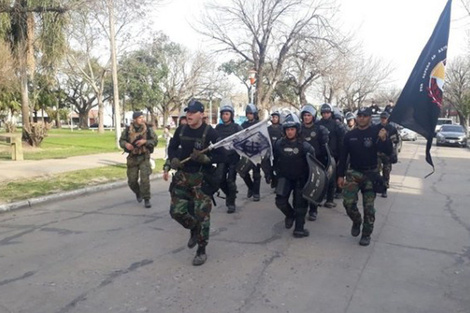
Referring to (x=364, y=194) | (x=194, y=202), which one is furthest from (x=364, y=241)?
(x=194, y=202)

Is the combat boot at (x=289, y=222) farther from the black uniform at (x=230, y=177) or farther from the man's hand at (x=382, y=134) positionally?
the man's hand at (x=382, y=134)

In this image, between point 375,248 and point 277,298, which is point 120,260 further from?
point 375,248

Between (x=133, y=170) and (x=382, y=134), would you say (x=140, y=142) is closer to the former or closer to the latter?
(x=133, y=170)

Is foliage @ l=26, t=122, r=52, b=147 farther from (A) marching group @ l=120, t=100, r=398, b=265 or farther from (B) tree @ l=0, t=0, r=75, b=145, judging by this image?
(A) marching group @ l=120, t=100, r=398, b=265

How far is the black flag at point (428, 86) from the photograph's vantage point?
4.67m

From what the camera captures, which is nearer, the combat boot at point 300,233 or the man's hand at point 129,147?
the combat boot at point 300,233

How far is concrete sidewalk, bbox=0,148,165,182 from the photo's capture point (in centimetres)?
1099

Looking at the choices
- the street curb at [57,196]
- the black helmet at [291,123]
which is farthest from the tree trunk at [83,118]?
the black helmet at [291,123]

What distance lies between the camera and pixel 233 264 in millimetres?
4688

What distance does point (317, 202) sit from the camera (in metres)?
5.70

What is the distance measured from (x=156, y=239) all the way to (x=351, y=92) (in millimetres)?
41010

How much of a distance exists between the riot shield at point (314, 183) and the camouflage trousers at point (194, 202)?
145 centimetres

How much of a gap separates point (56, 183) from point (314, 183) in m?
6.52

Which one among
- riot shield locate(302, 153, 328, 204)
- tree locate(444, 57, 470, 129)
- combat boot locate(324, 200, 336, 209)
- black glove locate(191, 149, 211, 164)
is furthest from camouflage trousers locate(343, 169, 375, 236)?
tree locate(444, 57, 470, 129)
